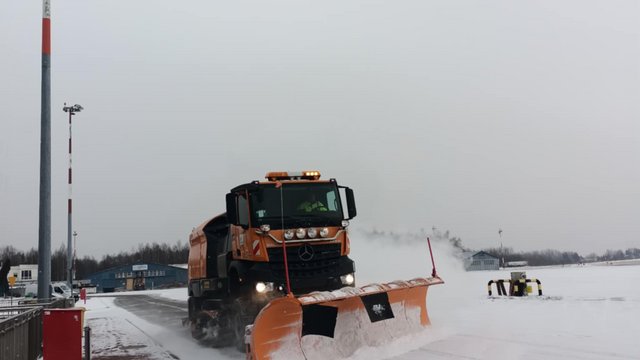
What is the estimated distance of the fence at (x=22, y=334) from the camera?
7.10 metres

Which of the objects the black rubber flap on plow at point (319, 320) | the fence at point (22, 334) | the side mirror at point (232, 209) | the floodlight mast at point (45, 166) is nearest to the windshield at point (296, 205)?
the side mirror at point (232, 209)

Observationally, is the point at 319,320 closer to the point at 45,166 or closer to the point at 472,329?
the point at 472,329

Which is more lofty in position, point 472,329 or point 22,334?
point 22,334

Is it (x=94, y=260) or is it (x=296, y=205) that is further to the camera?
(x=94, y=260)

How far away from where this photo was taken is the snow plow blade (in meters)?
6.84

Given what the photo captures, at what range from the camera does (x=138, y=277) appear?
270 feet

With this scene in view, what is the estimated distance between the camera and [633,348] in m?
7.71

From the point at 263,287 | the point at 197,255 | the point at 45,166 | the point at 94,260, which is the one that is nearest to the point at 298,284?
the point at 263,287

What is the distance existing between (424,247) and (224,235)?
819cm

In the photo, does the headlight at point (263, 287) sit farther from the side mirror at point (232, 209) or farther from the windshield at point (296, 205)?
the side mirror at point (232, 209)

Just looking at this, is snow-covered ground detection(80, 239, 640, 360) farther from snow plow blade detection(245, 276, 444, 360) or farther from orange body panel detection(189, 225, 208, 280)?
orange body panel detection(189, 225, 208, 280)

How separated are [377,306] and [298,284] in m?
1.49

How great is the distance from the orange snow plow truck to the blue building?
245 ft

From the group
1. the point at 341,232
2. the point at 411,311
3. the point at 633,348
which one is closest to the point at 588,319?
the point at 633,348
